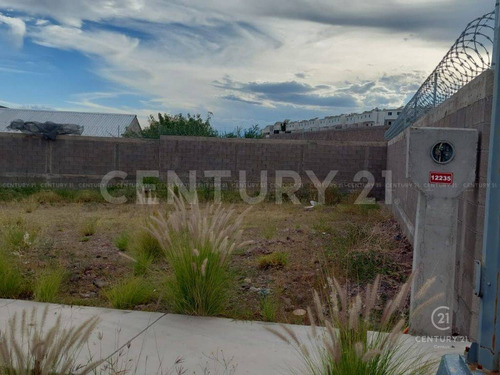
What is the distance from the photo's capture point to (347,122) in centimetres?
4559

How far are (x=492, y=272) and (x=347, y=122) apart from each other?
44194mm

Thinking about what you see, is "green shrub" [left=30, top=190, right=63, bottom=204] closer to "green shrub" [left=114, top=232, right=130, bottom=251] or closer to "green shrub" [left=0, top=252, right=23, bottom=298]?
"green shrub" [left=114, top=232, right=130, bottom=251]

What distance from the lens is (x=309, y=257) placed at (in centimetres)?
773

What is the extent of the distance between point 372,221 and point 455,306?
23.0ft

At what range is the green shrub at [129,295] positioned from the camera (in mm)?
5324

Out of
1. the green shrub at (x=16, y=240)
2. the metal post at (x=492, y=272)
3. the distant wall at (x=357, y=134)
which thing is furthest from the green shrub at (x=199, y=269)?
the distant wall at (x=357, y=134)

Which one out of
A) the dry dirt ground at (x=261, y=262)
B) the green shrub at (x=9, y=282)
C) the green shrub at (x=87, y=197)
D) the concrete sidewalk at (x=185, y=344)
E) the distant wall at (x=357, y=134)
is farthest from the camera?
the distant wall at (x=357, y=134)

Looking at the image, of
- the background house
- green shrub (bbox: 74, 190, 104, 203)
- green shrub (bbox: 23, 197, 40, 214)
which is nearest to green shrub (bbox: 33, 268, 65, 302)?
green shrub (bbox: 23, 197, 40, 214)

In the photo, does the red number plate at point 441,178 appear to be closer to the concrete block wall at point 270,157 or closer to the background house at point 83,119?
the concrete block wall at point 270,157

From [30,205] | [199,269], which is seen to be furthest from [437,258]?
[30,205]

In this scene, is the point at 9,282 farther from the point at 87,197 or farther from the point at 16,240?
the point at 87,197

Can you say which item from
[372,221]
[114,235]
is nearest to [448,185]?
[114,235]

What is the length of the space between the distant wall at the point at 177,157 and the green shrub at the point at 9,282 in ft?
41.2

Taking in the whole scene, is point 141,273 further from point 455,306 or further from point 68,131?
point 68,131
